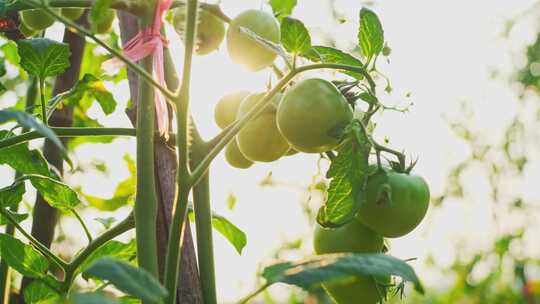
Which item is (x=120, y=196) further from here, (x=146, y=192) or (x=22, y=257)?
(x=146, y=192)

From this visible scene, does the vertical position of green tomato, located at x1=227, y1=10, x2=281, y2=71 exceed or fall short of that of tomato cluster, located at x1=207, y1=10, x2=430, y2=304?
it exceeds it

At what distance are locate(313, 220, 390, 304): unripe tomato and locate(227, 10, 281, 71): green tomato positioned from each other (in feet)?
0.85

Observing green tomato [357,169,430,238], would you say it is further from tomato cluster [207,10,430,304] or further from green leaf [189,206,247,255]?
green leaf [189,206,247,255]

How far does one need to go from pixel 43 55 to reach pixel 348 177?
0.42m

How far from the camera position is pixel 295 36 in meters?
0.65

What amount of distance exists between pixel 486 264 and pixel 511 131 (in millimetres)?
954

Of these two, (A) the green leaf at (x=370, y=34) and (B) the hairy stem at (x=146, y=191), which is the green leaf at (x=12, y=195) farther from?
(A) the green leaf at (x=370, y=34)

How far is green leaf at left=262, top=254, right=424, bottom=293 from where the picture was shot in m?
0.45

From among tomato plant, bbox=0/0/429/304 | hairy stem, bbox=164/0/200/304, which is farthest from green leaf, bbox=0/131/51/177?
hairy stem, bbox=164/0/200/304

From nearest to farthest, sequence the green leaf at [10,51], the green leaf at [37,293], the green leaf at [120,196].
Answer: the green leaf at [37,293] < the green leaf at [120,196] < the green leaf at [10,51]

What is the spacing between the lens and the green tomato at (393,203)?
2.37 ft

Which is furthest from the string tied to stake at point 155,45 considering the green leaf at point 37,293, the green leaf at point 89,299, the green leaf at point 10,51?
the green leaf at point 10,51

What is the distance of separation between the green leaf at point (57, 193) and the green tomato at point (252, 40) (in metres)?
0.30

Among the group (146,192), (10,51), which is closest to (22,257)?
(146,192)
